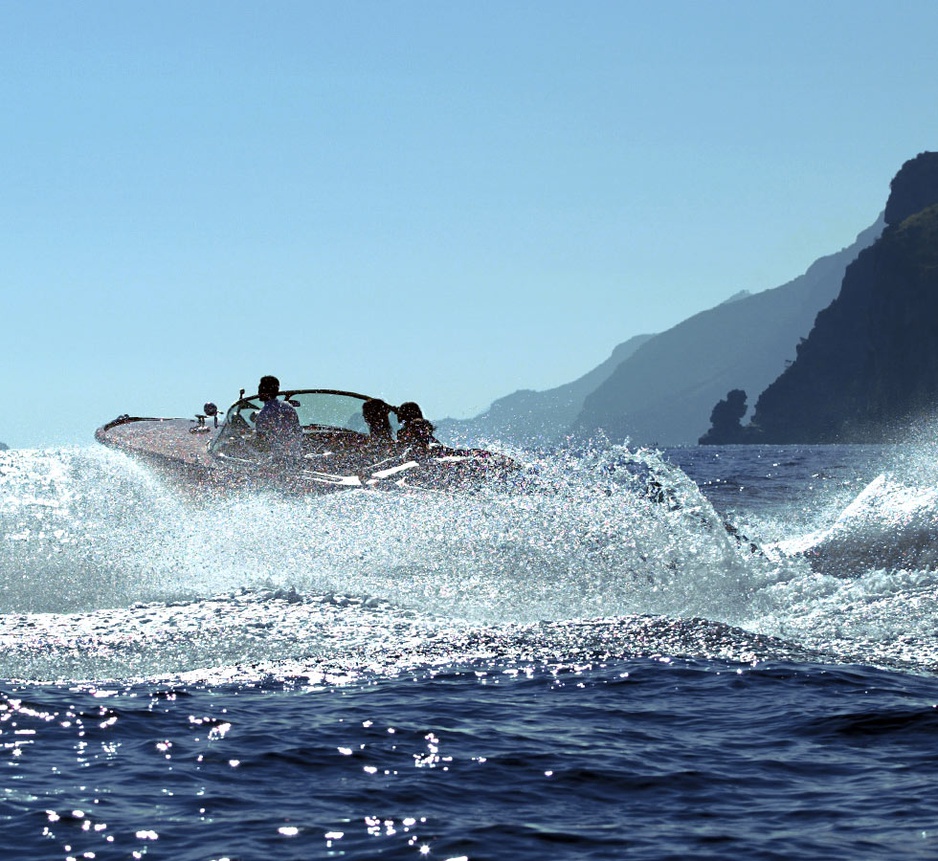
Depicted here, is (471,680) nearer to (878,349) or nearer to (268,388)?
(268,388)

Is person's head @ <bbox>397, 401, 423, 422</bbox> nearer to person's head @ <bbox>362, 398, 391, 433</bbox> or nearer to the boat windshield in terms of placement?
person's head @ <bbox>362, 398, 391, 433</bbox>

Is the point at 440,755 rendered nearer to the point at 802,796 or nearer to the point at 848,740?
the point at 802,796

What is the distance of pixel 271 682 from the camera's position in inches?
310

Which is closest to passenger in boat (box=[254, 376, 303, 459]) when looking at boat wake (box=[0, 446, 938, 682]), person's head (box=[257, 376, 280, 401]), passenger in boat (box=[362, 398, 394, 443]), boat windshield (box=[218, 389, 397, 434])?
person's head (box=[257, 376, 280, 401])

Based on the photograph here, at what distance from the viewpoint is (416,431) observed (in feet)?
56.9

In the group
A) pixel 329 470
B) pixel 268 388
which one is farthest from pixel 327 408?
pixel 329 470

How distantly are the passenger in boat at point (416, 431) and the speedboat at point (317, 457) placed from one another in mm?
66

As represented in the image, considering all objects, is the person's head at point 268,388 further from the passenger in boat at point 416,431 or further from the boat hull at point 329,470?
the passenger in boat at point 416,431

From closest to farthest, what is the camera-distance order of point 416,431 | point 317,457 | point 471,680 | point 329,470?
1. point 471,680
2. point 329,470
3. point 317,457
4. point 416,431

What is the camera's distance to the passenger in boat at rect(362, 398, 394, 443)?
18.2 m

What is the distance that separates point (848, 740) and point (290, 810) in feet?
10.2

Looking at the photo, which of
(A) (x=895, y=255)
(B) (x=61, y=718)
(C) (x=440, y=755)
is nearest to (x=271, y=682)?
(B) (x=61, y=718)

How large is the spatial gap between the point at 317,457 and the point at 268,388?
1.47 metres

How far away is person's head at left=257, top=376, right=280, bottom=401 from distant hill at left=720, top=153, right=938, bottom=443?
450ft
